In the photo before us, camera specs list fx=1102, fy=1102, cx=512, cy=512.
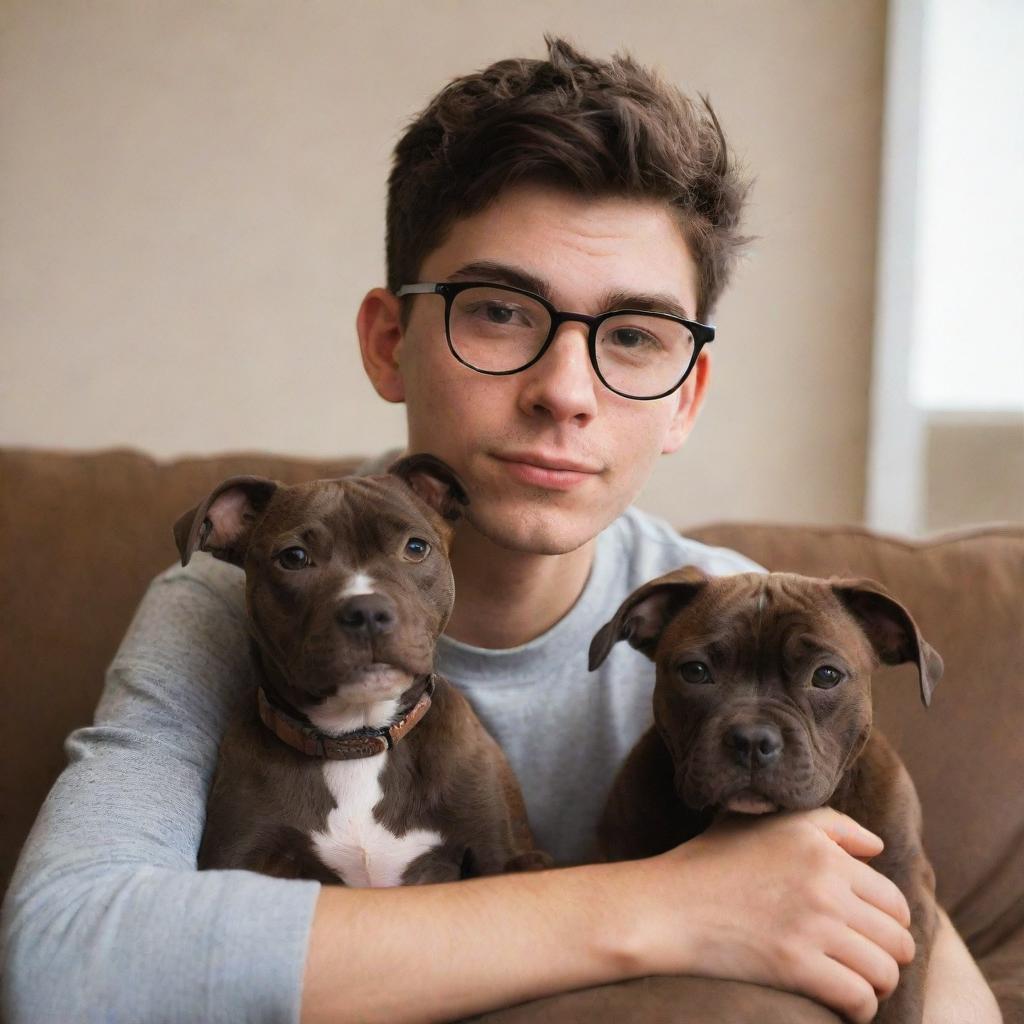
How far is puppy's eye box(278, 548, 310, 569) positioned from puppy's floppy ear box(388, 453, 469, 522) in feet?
0.95

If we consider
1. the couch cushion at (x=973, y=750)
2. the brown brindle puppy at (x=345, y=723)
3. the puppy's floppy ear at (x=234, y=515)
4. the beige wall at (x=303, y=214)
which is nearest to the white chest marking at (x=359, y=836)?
the brown brindle puppy at (x=345, y=723)

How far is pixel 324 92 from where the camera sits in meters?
4.15

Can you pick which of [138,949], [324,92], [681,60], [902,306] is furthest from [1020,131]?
[138,949]

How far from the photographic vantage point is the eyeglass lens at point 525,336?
2150mm

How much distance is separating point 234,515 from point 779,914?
1.16 meters

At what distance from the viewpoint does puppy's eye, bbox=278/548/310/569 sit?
1880 millimetres

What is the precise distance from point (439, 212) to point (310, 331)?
6.69ft

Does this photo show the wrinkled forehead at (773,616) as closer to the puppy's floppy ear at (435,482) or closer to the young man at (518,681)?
the young man at (518,681)

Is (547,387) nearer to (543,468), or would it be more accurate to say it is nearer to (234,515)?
(543,468)

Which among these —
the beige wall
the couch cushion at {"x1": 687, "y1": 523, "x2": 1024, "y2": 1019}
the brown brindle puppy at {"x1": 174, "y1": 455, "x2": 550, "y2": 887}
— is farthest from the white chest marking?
the beige wall

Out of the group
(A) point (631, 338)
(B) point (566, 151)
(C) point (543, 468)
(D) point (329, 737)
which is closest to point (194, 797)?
(D) point (329, 737)

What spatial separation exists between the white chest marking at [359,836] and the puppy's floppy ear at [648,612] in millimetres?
455

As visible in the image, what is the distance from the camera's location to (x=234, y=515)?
→ 205 centimetres

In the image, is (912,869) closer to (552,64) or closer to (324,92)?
(552,64)
